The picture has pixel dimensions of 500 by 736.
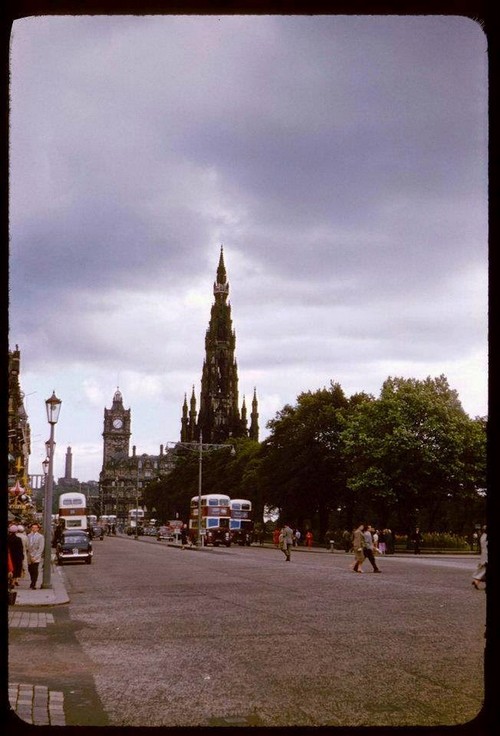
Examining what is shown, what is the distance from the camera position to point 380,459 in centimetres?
6062

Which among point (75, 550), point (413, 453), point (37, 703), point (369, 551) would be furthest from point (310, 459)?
point (37, 703)

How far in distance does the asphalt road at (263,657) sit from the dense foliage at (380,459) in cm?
3775

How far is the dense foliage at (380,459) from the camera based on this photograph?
6003cm

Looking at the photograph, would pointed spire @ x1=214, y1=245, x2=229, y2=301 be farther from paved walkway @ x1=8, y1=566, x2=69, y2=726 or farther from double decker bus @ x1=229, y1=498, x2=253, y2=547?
paved walkway @ x1=8, y1=566, x2=69, y2=726

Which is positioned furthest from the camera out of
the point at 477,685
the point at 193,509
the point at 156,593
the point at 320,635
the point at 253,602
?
the point at 193,509

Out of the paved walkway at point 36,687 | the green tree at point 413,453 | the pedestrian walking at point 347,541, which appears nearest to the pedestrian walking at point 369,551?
the paved walkway at point 36,687

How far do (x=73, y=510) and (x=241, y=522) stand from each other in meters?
14.0

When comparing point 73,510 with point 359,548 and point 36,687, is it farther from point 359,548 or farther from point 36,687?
point 36,687

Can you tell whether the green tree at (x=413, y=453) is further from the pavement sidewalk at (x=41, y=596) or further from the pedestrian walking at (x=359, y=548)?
the pavement sidewalk at (x=41, y=596)

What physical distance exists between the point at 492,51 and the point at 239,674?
306 inches

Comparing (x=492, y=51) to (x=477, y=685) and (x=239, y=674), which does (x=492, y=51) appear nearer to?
(x=477, y=685)
